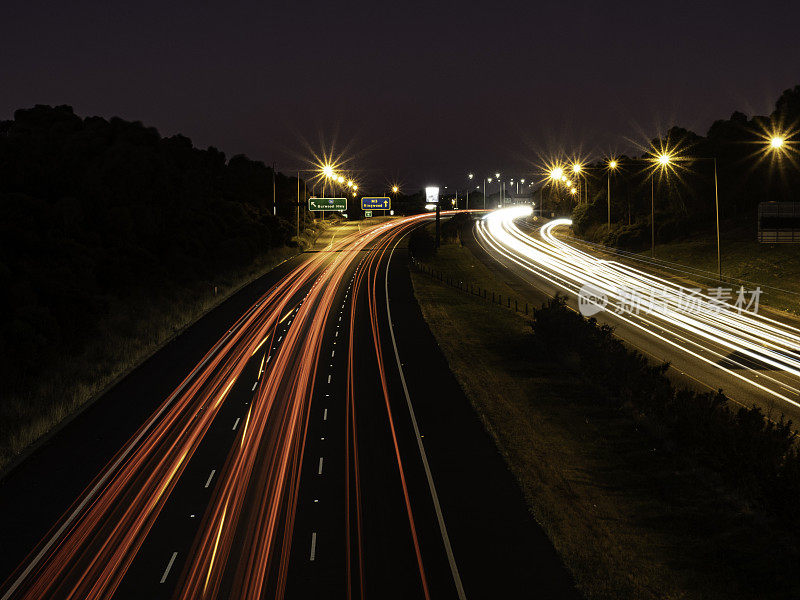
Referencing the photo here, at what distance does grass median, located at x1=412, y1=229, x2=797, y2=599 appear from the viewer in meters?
13.3

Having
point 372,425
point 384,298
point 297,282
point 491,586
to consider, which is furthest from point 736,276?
point 491,586

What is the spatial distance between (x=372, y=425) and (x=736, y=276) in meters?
39.6

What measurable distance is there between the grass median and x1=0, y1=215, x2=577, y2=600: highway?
0.84 meters

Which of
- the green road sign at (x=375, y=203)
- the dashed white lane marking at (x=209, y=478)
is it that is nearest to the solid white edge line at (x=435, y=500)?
the dashed white lane marking at (x=209, y=478)

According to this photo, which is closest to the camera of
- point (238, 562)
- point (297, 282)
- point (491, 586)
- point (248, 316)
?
point (491, 586)

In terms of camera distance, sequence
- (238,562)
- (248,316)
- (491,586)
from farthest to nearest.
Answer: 1. (248,316)
2. (238,562)
3. (491,586)

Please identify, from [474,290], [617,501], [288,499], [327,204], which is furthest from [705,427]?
[327,204]

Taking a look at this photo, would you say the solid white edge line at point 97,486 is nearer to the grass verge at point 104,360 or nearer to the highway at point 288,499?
the highway at point 288,499

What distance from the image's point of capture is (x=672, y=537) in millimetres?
15242

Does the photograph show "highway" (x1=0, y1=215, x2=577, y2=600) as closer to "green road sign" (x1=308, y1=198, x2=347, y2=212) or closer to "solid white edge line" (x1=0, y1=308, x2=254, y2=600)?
"solid white edge line" (x1=0, y1=308, x2=254, y2=600)

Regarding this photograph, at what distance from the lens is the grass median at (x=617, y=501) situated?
13.3 meters

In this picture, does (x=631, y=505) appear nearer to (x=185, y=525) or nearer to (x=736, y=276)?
(x=185, y=525)

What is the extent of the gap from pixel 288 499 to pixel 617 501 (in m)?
7.92

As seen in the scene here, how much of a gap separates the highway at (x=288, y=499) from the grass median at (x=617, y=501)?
0.84 meters
